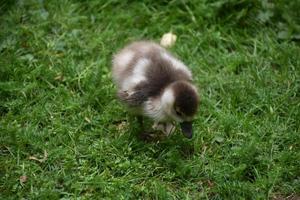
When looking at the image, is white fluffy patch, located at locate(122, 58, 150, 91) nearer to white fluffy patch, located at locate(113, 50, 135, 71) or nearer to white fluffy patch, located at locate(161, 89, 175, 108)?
white fluffy patch, located at locate(113, 50, 135, 71)

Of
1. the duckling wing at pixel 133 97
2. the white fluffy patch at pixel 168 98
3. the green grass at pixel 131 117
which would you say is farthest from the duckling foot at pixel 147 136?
the white fluffy patch at pixel 168 98

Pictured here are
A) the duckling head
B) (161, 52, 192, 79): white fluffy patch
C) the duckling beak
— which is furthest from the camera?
(161, 52, 192, 79): white fluffy patch

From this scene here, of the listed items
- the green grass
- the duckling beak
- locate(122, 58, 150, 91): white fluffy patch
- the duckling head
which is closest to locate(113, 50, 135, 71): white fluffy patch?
locate(122, 58, 150, 91): white fluffy patch

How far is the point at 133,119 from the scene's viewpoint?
4719mm

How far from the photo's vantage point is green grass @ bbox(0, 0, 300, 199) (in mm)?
4141

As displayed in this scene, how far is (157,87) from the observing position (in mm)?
4215

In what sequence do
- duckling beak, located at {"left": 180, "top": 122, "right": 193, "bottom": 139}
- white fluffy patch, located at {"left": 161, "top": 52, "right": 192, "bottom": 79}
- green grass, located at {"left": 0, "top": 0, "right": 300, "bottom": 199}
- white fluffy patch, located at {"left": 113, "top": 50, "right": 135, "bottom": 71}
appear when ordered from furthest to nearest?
white fluffy patch, located at {"left": 113, "top": 50, "right": 135, "bottom": 71} < white fluffy patch, located at {"left": 161, "top": 52, "right": 192, "bottom": 79} < duckling beak, located at {"left": 180, "top": 122, "right": 193, "bottom": 139} < green grass, located at {"left": 0, "top": 0, "right": 300, "bottom": 199}

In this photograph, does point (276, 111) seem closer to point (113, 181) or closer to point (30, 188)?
point (113, 181)

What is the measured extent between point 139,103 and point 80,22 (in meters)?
1.73

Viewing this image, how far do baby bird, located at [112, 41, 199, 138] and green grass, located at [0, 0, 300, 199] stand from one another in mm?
286

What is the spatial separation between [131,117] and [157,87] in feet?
1.99

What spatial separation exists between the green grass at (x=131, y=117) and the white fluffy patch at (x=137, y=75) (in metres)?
0.39

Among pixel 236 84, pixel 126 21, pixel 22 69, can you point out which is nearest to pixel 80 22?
pixel 126 21

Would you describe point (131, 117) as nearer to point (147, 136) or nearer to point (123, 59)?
point (147, 136)
